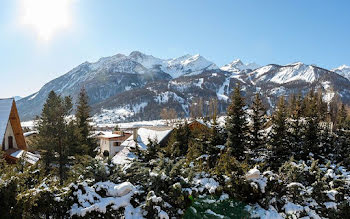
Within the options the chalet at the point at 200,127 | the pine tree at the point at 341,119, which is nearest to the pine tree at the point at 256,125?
the chalet at the point at 200,127

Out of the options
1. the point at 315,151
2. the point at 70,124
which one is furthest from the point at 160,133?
the point at 315,151

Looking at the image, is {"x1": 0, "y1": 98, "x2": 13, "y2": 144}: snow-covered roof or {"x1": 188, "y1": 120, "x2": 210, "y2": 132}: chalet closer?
{"x1": 188, "y1": 120, "x2": 210, "y2": 132}: chalet

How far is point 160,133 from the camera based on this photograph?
2739cm

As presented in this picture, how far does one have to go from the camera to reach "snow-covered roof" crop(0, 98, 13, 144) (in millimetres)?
22737

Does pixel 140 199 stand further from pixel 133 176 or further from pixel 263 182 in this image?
pixel 263 182

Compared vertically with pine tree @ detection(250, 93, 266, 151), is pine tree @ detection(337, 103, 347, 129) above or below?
below

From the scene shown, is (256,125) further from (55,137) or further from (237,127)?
(55,137)

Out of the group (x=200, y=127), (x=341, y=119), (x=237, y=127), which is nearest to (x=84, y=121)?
(x=200, y=127)

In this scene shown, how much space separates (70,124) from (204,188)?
47.6 feet

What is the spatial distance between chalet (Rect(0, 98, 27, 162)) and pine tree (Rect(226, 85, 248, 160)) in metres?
18.3

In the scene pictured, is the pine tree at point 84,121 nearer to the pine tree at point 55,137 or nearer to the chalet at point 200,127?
the pine tree at point 55,137

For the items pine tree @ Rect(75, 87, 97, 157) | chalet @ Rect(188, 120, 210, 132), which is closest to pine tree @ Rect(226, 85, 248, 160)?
chalet @ Rect(188, 120, 210, 132)

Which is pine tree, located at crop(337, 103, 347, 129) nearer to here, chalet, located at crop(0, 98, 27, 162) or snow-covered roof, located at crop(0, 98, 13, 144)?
chalet, located at crop(0, 98, 27, 162)

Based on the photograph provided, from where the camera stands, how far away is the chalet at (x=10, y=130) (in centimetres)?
2292
